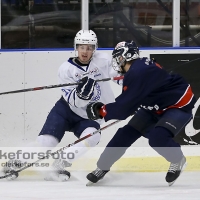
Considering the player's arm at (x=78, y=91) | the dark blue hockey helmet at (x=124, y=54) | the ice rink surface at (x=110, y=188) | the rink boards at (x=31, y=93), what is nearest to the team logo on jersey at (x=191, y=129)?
the rink boards at (x=31, y=93)

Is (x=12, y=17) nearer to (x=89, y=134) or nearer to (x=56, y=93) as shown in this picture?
(x=56, y=93)

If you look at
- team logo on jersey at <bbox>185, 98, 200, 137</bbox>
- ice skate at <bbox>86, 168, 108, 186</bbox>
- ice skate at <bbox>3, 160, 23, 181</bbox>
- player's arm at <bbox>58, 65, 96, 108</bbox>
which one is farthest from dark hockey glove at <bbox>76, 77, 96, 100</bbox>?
team logo on jersey at <bbox>185, 98, 200, 137</bbox>

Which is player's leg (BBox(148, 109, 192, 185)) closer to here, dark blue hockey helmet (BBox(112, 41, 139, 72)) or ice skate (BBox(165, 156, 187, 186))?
ice skate (BBox(165, 156, 187, 186))

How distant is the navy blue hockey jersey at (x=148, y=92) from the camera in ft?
12.4

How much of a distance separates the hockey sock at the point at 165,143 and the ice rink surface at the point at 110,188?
0.18m

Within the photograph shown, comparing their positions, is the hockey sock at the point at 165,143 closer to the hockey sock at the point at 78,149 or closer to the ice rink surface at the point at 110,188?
the ice rink surface at the point at 110,188

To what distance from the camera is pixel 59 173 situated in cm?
428

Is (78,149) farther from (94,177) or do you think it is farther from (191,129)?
(191,129)

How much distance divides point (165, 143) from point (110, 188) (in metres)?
0.41

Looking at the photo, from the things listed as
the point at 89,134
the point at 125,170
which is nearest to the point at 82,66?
the point at 89,134

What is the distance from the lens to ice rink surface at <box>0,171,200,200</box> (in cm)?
357

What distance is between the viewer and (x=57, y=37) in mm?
5215

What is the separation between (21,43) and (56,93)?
1.60 feet

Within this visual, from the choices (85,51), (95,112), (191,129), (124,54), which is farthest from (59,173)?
(191,129)
